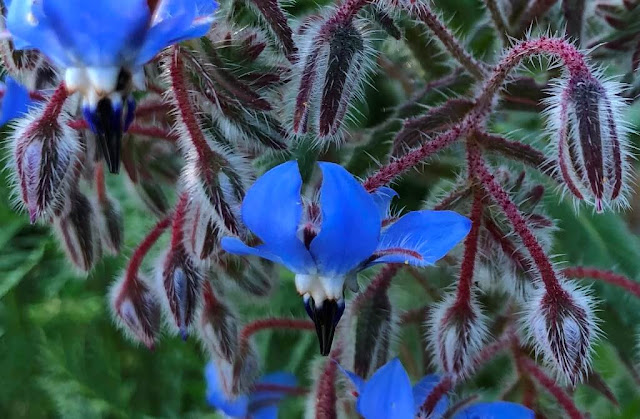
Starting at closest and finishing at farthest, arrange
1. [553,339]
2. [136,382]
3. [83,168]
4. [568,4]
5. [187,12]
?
[187,12] → [553,339] → [83,168] → [568,4] → [136,382]

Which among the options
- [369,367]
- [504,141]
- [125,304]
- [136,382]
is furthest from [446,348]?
[136,382]

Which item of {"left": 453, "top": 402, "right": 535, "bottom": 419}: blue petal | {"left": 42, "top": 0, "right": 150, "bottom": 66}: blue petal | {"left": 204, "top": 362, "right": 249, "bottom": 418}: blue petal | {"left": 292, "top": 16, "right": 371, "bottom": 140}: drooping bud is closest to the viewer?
{"left": 42, "top": 0, "right": 150, "bottom": 66}: blue petal

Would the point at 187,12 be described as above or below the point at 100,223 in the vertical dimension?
above

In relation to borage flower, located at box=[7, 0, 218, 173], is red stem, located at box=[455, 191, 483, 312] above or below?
below

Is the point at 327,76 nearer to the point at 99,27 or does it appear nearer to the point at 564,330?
the point at 99,27

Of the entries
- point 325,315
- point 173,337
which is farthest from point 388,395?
point 173,337

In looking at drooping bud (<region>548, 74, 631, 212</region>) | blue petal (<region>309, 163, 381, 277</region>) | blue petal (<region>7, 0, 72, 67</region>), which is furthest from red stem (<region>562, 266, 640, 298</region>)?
blue petal (<region>7, 0, 72, 67</region>)

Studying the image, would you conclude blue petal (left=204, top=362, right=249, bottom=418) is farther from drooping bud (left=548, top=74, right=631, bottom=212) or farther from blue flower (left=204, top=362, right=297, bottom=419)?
drooping bud (left=548, top=74, right=631, bottom=212)

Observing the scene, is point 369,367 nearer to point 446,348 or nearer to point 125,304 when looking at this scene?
point 446,348
